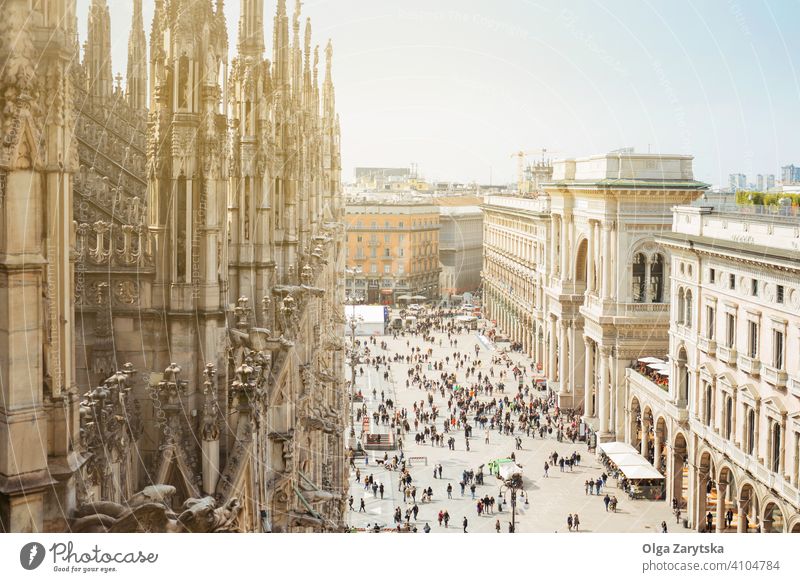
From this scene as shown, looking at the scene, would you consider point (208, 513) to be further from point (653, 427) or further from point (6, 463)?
point (653, 427)

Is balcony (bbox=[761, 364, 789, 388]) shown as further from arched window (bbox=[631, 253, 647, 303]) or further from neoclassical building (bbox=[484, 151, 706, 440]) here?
arched window (bbox=[631, 253, 647, 303])

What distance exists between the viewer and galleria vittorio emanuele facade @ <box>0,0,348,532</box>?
609 cm

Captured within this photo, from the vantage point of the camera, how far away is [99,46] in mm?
26734

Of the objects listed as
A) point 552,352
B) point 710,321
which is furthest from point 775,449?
point 552,352

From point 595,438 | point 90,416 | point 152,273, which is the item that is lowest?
point 595,438

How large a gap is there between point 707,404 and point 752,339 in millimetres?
5045

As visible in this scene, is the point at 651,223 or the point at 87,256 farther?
the point at 651,223

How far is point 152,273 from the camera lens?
38.5 ft

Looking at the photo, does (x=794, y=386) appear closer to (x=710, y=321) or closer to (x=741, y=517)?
(x=741, y=517)

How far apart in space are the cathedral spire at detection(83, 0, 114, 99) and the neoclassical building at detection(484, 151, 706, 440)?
77.1 feet

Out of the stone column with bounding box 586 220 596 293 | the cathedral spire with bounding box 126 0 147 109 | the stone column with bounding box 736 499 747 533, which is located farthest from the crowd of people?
the cathedral spire with bounding box 126 0 147 109

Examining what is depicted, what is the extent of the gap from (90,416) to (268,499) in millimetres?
5307

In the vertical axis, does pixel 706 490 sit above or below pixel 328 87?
below
